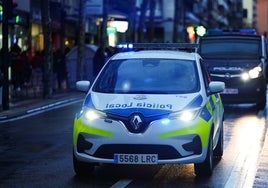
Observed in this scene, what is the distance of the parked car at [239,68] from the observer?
18.2 meters

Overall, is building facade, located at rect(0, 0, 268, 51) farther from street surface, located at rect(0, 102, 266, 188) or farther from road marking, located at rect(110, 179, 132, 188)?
road marking, located at rect(110, 179, 132, 188)

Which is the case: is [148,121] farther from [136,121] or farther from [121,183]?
[121,183]

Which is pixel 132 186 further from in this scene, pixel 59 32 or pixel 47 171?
pixel 59 32

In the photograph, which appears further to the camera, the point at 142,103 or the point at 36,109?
the point at 36,109

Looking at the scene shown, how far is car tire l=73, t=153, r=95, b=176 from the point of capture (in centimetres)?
872

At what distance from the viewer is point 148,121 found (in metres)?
8.16

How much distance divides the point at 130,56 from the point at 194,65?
0.95 meters

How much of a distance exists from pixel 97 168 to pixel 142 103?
1.49 meters

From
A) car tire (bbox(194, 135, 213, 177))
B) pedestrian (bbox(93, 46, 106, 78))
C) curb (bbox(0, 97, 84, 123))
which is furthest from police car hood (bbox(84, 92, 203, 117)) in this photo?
pedestrian (bbox(93, 46, 106, 78))

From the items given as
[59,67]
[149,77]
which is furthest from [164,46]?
[59,67]

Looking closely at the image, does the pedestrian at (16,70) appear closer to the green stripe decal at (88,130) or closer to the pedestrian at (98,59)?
the pedestrian at (98,59)

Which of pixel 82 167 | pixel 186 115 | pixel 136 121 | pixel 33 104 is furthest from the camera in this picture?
pixel 33 104

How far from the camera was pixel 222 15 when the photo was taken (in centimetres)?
11556

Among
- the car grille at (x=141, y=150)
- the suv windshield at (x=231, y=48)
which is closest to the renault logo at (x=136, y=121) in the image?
the car grille at (x=141, y=150)
